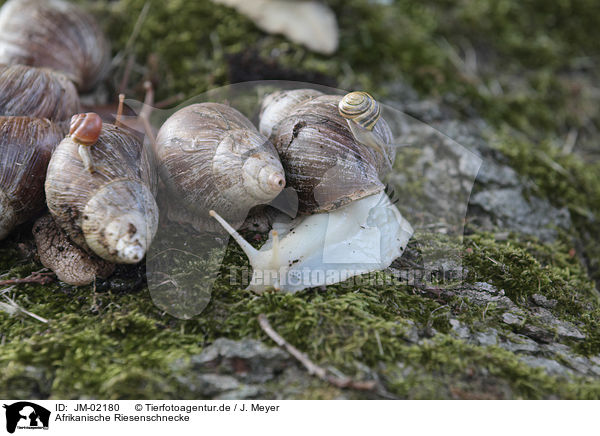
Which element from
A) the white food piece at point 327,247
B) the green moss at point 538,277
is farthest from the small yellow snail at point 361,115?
the green moss at point 538,277

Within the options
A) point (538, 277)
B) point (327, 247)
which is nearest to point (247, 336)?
point (327, 247)

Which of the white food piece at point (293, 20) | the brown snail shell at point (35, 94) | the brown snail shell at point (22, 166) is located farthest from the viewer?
the white food piece at point (293, 20)

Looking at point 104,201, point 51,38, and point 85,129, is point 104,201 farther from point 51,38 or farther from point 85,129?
point 51,38

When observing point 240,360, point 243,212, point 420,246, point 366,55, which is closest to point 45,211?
point 243,212

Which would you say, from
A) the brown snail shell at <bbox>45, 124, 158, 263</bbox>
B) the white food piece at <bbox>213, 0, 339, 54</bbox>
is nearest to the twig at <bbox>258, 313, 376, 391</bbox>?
the brown snail shell at <bbox>45, 124, 158, 263</bbox>

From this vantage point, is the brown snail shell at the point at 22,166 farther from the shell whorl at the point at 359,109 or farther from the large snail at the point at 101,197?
the shell whorl at the point at 359,109
